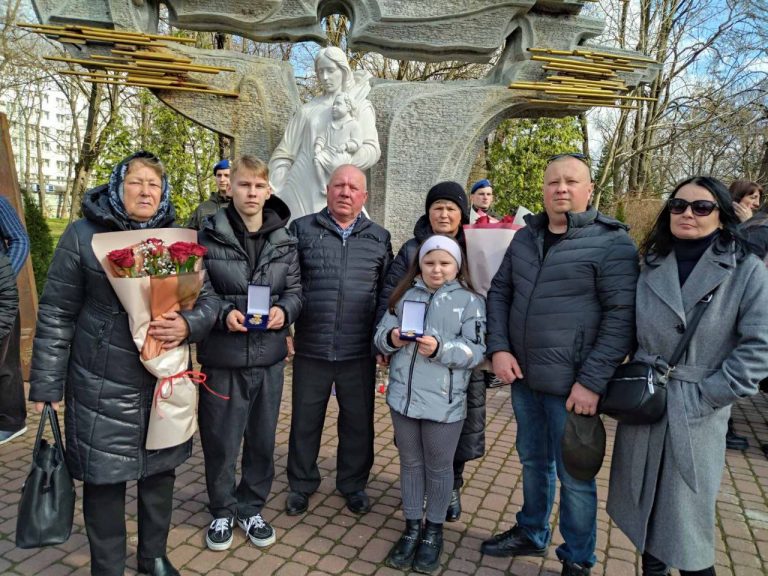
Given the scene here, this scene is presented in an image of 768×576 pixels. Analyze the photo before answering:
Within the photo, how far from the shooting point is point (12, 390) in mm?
3877

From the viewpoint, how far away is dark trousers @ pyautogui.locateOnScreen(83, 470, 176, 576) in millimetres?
2287

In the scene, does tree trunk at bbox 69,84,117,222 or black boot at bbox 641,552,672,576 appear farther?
tree trunk at bbox 69,84,117,222

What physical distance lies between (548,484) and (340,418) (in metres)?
1.18

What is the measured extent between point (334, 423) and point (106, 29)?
456 centimetres

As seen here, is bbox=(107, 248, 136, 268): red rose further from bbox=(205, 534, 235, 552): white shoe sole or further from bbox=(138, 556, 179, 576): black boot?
bbox=(205, 534, 235, 552): white shoe sole

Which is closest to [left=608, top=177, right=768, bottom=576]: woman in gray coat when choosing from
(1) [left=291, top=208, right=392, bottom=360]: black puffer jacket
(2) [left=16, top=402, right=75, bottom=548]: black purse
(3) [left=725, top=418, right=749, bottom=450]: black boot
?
(1) [left=291, top=208, right=392, bottom=360]: black puffer jacket

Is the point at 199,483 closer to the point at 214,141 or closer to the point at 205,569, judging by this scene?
the point at 205,569

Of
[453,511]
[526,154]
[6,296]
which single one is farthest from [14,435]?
[526,154]

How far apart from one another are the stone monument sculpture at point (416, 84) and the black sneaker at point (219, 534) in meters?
3.92

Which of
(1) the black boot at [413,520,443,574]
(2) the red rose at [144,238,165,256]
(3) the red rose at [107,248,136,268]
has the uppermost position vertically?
(2) the red rose at [144,238,165,256]

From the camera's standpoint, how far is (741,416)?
5.16 m

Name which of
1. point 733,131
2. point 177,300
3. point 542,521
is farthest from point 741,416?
point 733,131

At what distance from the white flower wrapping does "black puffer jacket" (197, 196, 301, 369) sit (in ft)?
0.85

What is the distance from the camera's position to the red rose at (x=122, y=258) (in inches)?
81.9
